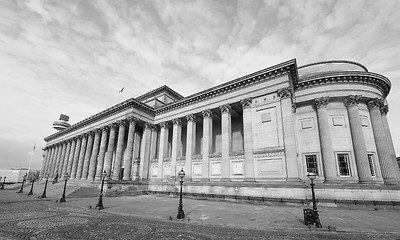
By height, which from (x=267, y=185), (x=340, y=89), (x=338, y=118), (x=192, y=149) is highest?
(x=340, y=89)

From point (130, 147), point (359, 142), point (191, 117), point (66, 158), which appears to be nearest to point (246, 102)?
point (191, 117)

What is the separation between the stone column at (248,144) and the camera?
21109 millimetres

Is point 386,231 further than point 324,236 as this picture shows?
Yes

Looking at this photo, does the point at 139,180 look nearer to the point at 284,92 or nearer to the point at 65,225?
the point at 65,225

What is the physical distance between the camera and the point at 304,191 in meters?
17.3

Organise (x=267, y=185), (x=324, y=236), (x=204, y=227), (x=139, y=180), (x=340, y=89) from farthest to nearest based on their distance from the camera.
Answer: (x=139, y=180)
(x=340, y=89)
(x=267, y=185)
(x=204, y=227)
(x=324, y=236)

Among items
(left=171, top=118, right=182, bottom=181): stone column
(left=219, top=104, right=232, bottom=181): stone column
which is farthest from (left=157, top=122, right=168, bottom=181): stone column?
(left=219, top=104, right=232, bottom=181): stone column

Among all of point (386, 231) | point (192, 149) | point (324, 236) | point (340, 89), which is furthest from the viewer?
point (192, 149)

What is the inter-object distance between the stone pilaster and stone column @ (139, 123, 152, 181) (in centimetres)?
2380

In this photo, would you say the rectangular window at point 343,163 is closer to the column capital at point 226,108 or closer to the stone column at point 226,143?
the stone column at point 226,143

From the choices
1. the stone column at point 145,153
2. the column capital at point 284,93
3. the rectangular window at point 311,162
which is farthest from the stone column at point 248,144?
the stone column at point 145,153

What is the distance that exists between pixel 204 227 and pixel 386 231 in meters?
7.92

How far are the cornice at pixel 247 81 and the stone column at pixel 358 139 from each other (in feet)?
21.7

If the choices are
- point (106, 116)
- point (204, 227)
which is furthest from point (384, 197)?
point (106, 116)
